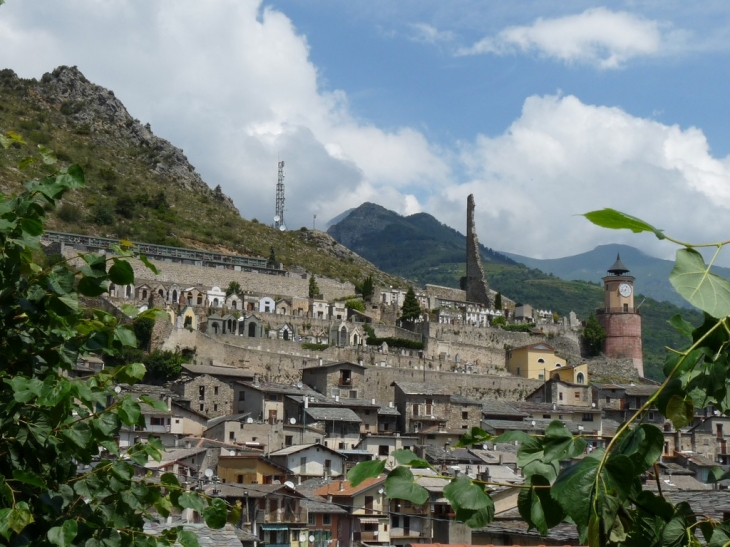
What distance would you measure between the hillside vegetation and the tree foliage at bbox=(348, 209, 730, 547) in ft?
242

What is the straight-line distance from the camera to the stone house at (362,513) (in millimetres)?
32719

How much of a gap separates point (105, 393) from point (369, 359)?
52.2 m

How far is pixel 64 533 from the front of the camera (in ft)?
18.6

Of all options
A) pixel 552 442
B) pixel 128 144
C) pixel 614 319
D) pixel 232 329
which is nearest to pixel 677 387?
pixel 552 442

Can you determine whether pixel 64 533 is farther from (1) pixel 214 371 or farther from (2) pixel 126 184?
(2) pixel 126 184

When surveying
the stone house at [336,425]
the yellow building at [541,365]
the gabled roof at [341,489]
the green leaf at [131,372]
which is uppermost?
the yellow building at [541,365]

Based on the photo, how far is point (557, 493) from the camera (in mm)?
2656

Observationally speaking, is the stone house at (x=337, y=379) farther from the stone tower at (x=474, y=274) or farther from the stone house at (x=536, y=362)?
the stone tower at (x=474, y=274)

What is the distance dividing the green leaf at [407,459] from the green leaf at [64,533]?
3.20m

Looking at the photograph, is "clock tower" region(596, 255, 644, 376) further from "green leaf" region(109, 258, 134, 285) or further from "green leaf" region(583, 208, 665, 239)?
"green leaf" region(583, 208, 665, 239)

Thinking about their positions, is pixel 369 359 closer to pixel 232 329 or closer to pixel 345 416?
pixel 232 329

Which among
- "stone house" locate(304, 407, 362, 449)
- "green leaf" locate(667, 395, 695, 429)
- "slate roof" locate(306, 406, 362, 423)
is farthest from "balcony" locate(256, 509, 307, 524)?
"green leaf" locate(667, 395, 695, 429)

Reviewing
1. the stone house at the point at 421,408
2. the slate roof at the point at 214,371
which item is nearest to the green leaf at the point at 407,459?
the slate roof at the point at 214,371

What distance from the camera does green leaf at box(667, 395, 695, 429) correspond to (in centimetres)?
288
